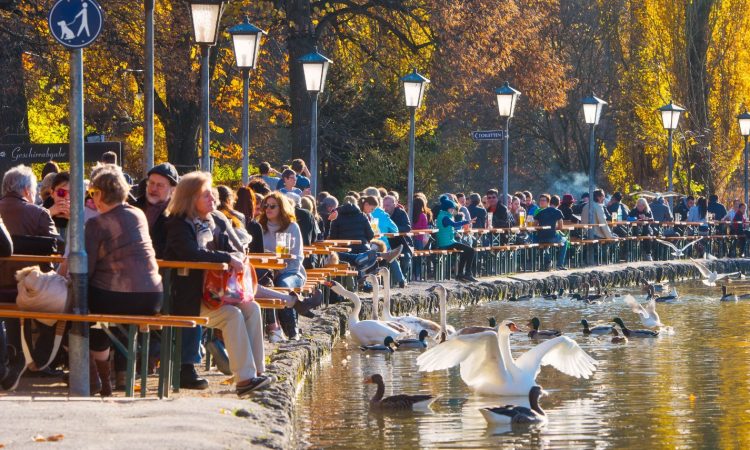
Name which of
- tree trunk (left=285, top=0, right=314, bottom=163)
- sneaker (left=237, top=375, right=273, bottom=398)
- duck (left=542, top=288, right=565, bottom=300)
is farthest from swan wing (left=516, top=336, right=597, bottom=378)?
tree trunk (left=285, top=0, right=314, bottom=163)

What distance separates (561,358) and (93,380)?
5.73 meters

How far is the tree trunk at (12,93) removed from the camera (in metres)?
25.8

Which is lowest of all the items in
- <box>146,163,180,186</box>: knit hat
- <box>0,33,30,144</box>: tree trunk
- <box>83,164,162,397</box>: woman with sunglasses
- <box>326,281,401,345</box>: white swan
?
<box>326,281,401,345</box>: white swan

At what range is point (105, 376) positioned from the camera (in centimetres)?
1189

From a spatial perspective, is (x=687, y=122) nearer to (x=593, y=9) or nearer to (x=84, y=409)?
(x=593, y=9)

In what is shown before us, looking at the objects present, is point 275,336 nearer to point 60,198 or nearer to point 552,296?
point 60,198

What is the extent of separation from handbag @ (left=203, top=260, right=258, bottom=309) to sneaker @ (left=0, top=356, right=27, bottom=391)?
139cm

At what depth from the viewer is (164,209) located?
1284cm

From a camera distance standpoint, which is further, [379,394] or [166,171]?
[379,394]

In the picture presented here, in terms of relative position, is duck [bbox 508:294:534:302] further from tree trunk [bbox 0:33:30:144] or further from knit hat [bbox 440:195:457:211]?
tree trunk [bbox 0:33:30:144]

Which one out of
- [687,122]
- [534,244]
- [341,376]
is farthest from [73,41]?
[687,122]

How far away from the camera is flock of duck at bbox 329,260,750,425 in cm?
1406

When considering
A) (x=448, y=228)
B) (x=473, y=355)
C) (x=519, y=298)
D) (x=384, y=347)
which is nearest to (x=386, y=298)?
(x=384, y=347)

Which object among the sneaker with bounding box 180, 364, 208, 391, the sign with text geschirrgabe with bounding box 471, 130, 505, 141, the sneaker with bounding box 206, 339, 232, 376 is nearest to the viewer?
the sneaker with bounding box 180, 364, 208, 391
